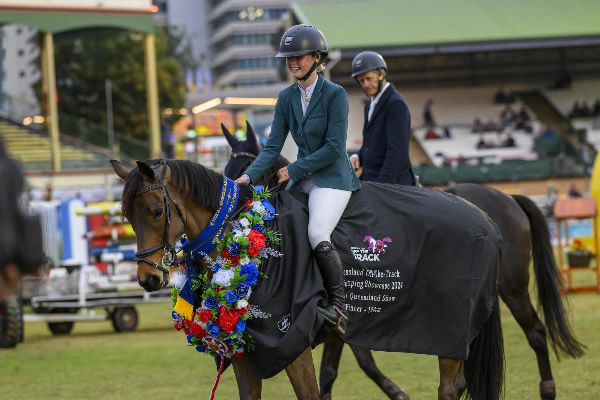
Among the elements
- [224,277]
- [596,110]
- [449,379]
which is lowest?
[449,379]

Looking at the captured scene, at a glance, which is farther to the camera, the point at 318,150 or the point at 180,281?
the point at 318,150

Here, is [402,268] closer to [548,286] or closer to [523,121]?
[548,286]

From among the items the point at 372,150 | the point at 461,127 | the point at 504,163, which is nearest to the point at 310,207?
the point at 372,150

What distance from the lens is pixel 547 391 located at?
23.9 ft

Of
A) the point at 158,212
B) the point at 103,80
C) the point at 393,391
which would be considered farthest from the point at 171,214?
the point at 103,80

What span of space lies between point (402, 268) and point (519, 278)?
7.11 ft

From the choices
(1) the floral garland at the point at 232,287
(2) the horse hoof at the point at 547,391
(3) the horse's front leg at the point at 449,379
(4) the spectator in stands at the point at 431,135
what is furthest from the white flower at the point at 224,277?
(4) the spectator in stands at the point at 431,135

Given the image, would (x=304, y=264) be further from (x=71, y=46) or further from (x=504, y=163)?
(x=71, y=46)

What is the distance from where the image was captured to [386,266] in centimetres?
586

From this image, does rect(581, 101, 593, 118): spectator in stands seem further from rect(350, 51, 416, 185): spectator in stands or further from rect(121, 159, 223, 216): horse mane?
rect(121, 159, 223, 216): horse mane

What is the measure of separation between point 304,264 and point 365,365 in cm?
241

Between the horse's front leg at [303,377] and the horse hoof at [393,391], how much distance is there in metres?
2.19

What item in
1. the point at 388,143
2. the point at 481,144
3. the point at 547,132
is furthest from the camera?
the point at 547,132

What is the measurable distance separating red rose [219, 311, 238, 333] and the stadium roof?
2867cm
